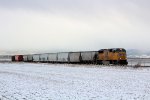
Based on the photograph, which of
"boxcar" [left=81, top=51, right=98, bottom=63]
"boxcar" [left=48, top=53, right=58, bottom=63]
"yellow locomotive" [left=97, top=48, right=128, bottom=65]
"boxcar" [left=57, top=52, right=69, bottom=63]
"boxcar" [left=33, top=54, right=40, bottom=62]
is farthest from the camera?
"boxcar" [left=33, top=54, right=40, bottom=62]

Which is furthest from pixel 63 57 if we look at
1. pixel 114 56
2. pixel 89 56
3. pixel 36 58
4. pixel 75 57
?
pixel 114 56

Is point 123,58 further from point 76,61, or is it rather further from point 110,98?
point 110,98

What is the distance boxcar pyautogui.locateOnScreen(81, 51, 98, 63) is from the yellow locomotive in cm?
396

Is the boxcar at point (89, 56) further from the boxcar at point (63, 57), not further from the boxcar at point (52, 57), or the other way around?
the boxcar at point (52, 57)

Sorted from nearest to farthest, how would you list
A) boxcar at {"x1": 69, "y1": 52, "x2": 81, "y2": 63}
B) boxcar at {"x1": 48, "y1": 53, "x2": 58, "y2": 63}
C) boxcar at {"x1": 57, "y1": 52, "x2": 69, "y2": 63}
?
boxcar at {"x1": 69, "y1": 52, "x2": 81, "y2": 63}, boxcar at {"x1": 57, "y1": 52, "x2": 69, "y2": 63}, boxcar at {"x1": 48, "y1": 53, "x2": 58, "y2": 63}

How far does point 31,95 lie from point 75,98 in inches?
115

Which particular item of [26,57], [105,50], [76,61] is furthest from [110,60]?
[26,57]

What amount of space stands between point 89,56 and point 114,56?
1029cm

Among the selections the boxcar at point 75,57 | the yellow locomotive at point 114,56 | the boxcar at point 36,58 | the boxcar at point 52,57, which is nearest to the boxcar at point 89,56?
the boxcar at point 75,57

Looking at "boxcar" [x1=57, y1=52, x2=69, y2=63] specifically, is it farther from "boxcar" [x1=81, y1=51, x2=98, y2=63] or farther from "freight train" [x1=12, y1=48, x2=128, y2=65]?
"boxcar" [x1=81, y1=51, x2=98, y2=63]

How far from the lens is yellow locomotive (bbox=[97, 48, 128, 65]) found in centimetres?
5166

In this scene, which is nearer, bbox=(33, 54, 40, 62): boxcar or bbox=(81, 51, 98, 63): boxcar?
bbox=(81, 51, 98, 63): boxcar

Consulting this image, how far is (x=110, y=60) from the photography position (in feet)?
176

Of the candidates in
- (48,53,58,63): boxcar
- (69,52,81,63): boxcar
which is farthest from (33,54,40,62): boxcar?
(69,52,81,63): boxcar
